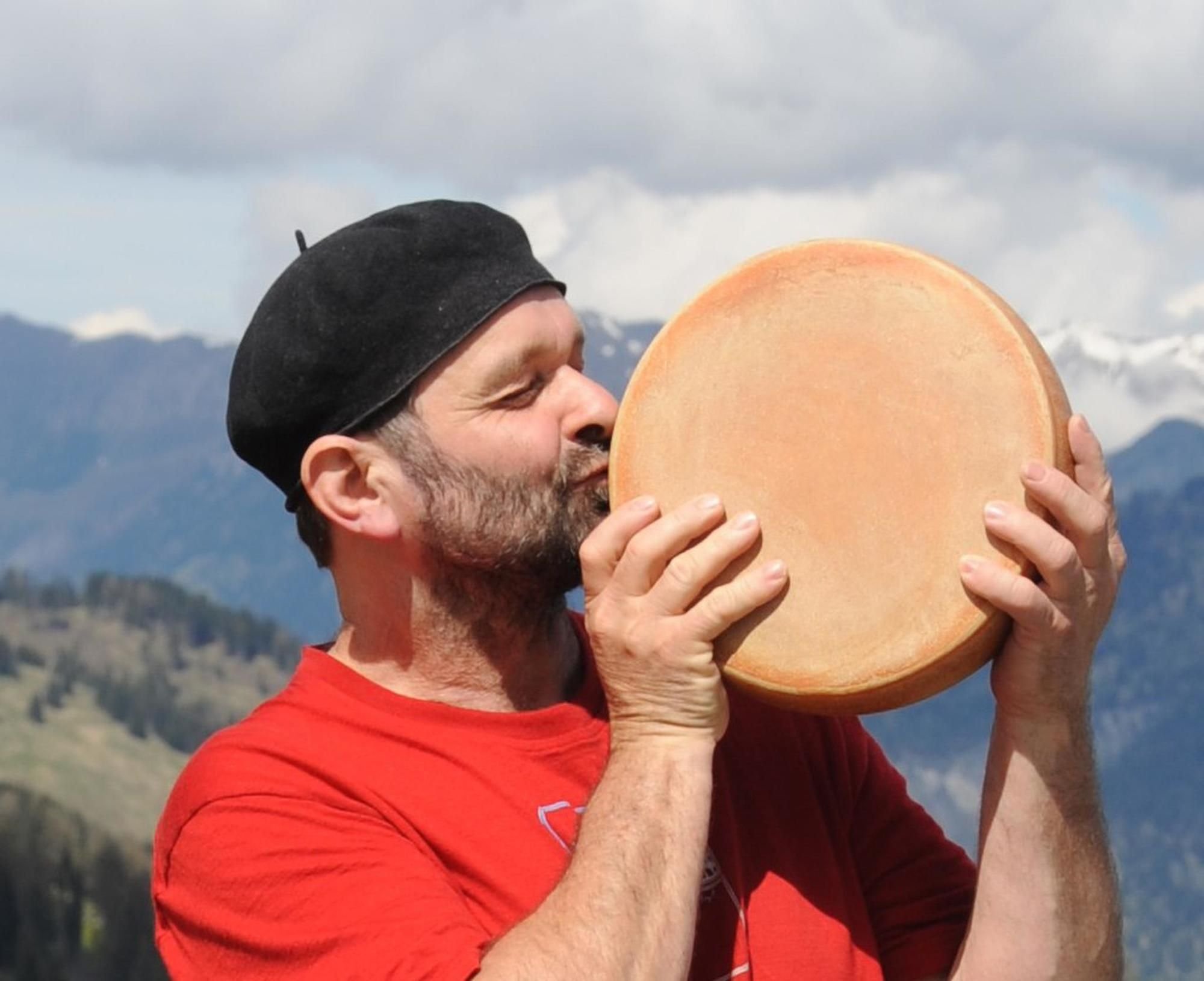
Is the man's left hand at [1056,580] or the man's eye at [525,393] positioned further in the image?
the man's eye at [525,393]

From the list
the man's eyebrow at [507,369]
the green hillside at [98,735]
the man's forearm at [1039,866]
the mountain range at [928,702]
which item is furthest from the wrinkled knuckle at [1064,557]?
the mountain range at [928,702]

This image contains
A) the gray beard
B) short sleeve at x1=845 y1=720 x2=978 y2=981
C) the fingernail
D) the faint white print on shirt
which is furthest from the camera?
short sleeve at x1=845 y1=720 x2=978 y2=981

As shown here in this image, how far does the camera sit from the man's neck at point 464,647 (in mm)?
3586

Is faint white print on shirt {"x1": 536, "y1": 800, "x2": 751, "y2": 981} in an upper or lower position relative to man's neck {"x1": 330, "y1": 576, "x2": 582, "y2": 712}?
lower

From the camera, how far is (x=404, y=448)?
3.53 metres

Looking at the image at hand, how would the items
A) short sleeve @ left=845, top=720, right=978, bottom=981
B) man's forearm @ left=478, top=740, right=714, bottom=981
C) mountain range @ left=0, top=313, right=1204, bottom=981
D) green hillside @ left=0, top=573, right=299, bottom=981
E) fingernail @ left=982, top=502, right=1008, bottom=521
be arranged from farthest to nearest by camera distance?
1. mountain range @ left=0, top=313, right=1204, bottom=981
2. green hillside @ left=0, top=573, right=299, bottom=981
3. short sleeve @ left=845, top=720, right=978, bottom=981
4. fingernail @ left=982, top=502, right=1008, bottom=521
5. man's forearm @ left=478, top=740, right=714, bottom=981

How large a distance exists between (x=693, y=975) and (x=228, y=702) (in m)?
135

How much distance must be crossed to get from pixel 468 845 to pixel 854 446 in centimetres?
97

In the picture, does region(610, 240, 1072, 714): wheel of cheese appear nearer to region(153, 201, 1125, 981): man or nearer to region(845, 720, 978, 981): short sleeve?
region(153, 201, 1125, 981): man

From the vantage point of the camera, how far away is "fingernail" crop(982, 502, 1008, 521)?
2.96 metres

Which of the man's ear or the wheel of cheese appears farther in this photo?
the man's ear

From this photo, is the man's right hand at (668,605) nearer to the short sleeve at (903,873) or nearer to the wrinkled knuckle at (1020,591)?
the wrinkled knuckle at (1020,591)

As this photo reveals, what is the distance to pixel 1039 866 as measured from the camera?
132 inches

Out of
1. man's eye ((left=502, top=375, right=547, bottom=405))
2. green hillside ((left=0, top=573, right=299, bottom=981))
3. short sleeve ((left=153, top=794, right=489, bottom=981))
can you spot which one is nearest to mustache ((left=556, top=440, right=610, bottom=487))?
man's eye ((left=502, top=375, right=547, bottom=405))
